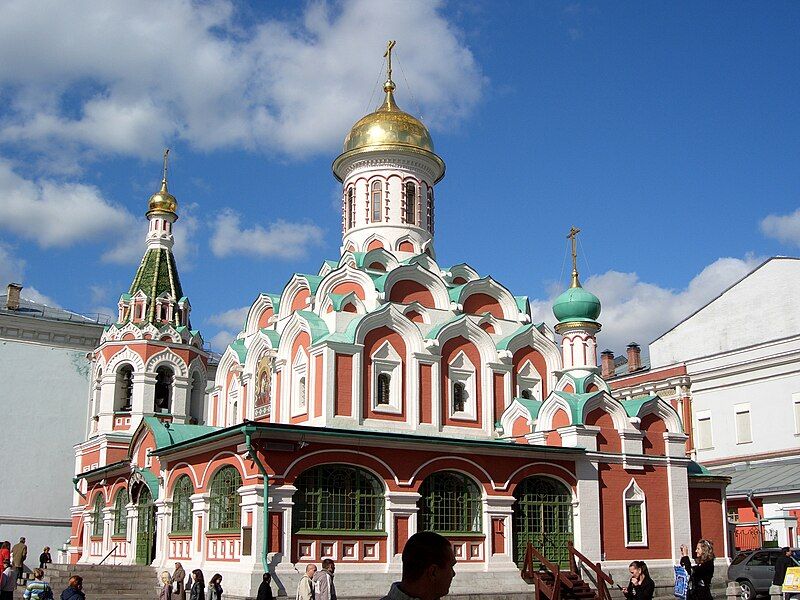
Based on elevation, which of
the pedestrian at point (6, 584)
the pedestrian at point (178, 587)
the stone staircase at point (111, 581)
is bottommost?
the stone staircase at point (111, 581)

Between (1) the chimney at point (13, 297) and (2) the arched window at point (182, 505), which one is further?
(1) the chimney at point (13, 297)

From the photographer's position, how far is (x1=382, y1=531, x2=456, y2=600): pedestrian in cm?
341

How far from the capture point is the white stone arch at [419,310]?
21.1m

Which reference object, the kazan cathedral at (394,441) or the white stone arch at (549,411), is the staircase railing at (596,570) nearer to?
the kazan cathedral at (394,441)

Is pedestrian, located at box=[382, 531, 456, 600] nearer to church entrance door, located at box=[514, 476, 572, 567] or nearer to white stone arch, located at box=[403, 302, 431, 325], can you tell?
church entrance door, located at box=[514, 476, 572, 567]

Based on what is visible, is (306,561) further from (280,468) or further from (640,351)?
(640,351)

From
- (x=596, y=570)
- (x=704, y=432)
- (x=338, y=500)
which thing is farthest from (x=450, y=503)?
(x=704, y=432)

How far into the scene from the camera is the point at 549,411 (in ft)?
66.3

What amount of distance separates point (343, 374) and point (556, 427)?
4.78m

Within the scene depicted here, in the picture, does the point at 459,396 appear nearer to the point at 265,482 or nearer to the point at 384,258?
the point at 384,258

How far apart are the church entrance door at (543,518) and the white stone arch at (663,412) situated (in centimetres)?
309

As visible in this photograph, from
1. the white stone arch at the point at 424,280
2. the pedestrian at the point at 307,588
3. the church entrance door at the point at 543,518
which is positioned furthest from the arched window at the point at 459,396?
the pedestrian at the point at 307,588

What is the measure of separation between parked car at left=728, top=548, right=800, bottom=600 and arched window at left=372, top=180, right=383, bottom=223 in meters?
11.7

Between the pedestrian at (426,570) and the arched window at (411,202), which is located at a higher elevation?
the arched window at (411,202)
